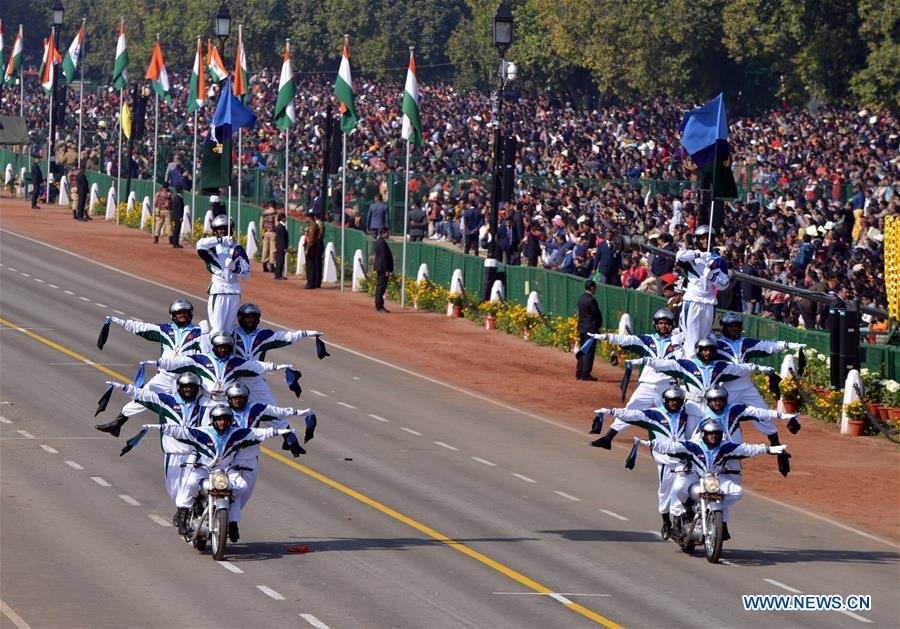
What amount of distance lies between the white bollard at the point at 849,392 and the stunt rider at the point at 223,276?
1207 cm

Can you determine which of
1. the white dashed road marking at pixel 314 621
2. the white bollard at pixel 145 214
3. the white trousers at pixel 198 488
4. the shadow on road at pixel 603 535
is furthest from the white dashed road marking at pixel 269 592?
the white bollard at pixel 145 214

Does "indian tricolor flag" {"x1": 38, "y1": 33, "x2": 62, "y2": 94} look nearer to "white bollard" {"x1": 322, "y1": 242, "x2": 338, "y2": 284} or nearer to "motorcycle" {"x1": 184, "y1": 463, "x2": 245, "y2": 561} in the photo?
"white bollard" {"x1": 322, "y1": 242, "x2": 338, "y2": 284}

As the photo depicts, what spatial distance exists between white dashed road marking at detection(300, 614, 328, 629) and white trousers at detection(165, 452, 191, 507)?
2796 millimetres

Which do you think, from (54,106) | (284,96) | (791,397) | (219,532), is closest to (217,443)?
(219,532)

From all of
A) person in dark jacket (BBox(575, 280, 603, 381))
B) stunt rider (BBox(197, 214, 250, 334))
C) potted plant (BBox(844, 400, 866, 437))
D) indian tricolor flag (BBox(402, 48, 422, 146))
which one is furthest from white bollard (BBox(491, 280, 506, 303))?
stunt rider (BBox(197, 214, 250, 334))

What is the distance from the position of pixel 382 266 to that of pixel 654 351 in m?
20.2

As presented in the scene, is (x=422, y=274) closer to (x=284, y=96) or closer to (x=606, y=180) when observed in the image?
(x=284, y=96)

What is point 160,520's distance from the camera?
67.6ft

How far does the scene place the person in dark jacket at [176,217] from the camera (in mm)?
51094

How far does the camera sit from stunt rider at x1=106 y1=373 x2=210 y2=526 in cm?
1892

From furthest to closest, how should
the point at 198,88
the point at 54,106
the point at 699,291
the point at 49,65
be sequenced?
the point at 49,65 < the point at 54,106 < the point at 198,88 < the point at 699,291

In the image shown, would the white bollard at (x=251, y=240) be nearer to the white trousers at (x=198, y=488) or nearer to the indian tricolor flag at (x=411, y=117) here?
the indian tricolor flag at (x=411, y=117)

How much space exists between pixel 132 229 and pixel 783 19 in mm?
25399

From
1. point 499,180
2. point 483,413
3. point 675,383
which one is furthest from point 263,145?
point 675,383
